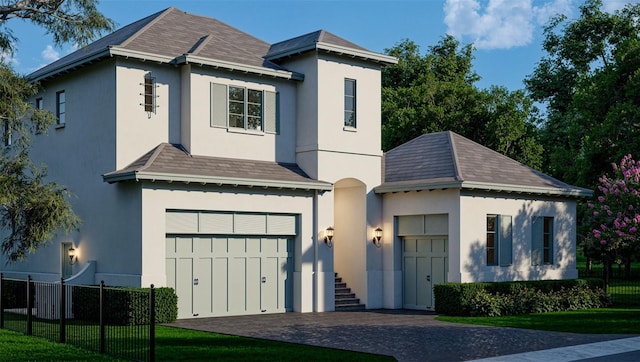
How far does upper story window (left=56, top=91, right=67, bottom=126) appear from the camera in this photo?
2664 cm

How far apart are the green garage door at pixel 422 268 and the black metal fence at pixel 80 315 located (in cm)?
1023

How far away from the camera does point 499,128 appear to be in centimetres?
4716

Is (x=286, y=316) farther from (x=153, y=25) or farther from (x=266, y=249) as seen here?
(x=153, y=25)

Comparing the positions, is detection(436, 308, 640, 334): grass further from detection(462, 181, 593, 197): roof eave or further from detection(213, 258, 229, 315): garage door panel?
detection(213, 258, 229, 315): garage door panel

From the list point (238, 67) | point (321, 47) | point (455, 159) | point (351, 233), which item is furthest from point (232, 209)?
point (455, 159)

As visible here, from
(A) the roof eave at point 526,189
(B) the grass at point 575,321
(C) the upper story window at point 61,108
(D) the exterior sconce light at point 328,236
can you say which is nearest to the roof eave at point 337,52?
(A) the roof eave at point 526,189

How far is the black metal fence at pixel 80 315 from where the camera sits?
1773 cm

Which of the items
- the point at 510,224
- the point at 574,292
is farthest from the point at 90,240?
the point at 574,292

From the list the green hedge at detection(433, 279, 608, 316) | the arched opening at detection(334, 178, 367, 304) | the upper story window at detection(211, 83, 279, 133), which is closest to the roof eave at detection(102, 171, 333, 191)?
the arched opening at detection(334, 178, 367, 304)

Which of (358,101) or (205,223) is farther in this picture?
(358,101)

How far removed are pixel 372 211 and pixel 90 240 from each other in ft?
30.9

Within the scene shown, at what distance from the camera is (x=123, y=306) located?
20688 millimetres

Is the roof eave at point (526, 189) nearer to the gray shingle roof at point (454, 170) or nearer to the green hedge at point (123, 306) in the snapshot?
the gray shingle roof at point (454, 170)

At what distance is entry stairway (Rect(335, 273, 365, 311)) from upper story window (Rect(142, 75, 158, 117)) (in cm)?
878
